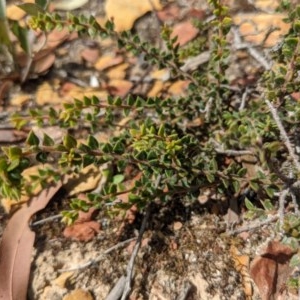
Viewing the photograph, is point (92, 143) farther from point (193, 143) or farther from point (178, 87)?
point (178, 87)

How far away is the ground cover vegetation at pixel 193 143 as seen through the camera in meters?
1.17

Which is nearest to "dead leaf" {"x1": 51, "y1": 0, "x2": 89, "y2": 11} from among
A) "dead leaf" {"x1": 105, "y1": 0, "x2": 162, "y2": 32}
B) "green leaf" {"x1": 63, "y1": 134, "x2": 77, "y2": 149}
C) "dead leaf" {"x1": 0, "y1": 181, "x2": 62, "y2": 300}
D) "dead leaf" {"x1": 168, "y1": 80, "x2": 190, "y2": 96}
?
"dead leaf" {"x1": 105, "y1": 0, "x2": 162, "y2": 32}

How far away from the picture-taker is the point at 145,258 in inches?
59.4

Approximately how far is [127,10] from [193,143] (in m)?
1.14

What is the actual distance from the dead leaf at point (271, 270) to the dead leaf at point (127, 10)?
52.9 inches

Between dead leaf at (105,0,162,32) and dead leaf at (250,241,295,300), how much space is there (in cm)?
134

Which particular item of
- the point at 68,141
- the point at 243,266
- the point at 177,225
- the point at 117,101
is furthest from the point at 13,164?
the point at 243,266

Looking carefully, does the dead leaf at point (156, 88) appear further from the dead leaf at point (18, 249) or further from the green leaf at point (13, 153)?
the green leaf at point (13, 153)

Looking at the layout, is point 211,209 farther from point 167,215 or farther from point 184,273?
point 184,273

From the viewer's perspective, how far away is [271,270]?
4.73ft

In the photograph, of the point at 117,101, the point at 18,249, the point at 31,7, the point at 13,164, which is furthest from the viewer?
the point at 31,7

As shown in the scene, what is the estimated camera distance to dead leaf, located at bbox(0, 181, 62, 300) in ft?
4.81

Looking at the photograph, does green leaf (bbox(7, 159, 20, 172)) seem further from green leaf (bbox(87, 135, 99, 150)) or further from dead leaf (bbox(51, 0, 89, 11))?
dead leaf (bbox(51, 0, 89, 11))

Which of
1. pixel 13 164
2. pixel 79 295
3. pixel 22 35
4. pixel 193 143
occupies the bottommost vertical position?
pixel 79 295
